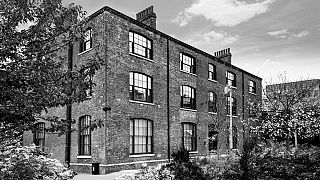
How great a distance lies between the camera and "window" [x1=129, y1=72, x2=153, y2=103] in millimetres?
20688

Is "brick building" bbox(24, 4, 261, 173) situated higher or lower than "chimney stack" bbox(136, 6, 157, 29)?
lower

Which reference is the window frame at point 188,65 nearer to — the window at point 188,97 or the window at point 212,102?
the window at point 188,97


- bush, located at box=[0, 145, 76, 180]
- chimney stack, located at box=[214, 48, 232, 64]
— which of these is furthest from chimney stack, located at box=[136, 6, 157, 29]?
bush, located at box=[0, 145, 76, 180]

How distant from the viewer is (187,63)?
88.6 feet

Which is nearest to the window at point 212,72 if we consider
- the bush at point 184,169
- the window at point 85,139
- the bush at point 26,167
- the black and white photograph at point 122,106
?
the black and white photograph at point 122,106

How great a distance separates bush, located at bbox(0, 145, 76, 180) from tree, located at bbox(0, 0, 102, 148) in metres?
0.87

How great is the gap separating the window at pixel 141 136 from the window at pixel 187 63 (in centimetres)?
681

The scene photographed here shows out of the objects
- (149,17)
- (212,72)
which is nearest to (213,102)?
(212,72)

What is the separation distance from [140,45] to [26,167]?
15.4 meters

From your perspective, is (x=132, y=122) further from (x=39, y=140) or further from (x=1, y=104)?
(x=1, y=104)

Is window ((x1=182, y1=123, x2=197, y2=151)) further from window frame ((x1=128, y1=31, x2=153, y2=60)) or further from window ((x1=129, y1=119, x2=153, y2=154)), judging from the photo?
window frame ((x1=128, y1=31, x2=153, y2=60))

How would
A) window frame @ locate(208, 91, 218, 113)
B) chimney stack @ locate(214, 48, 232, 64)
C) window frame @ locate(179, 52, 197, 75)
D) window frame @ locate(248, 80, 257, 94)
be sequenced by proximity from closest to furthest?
1. window frame @ locate(179, 52, 197, 75)
2. window frame @ locate(208, 91, 218, 113)
3. chimney stack @ locate(214, 48, 232, 64)
4. window frame @ locate(248, 80, 257, 94)

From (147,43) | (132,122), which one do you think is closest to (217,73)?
(147,43)

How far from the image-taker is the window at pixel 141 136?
791 inches
